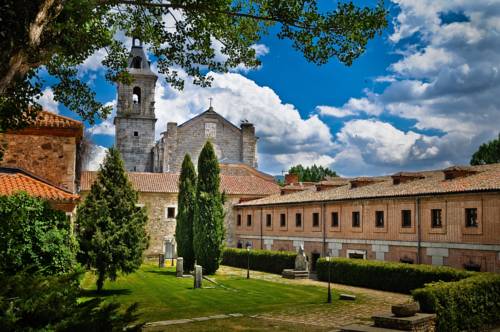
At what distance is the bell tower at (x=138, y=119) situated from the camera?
2234 inches

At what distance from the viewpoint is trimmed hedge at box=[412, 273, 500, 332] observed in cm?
1356

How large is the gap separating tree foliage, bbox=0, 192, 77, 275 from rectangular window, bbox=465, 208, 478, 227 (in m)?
17.9

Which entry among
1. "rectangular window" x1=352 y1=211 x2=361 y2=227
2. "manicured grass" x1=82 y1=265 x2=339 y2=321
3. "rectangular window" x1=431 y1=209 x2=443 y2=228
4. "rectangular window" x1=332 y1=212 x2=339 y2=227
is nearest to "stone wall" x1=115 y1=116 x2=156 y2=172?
"manicured grass" x1=82 y1=265 x2=339 y2=321

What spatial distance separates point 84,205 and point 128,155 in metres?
37.8

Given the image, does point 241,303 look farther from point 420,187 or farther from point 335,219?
point 335,219

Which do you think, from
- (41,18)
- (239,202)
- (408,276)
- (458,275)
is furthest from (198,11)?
(239,202)

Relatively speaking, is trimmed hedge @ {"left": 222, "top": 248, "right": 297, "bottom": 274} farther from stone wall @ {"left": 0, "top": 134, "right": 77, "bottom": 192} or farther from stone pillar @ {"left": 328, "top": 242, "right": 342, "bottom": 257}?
stone wall @ {"left": 0, "top": 134, "right": 77, "bottom": 192}

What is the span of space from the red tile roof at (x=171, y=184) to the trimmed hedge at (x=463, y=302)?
31106 millimetres

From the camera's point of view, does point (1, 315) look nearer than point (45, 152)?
Yes

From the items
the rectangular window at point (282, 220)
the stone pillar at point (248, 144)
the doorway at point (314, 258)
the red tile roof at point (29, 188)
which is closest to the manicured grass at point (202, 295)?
the red tile roof at point (29, 188)

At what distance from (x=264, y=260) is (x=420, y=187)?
479 inches

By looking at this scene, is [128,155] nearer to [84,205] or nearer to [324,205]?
[324,205]

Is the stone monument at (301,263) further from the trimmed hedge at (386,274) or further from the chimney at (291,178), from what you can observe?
the chimney at (291,178)

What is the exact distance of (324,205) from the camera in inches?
1293
